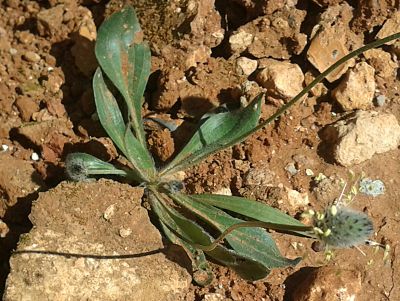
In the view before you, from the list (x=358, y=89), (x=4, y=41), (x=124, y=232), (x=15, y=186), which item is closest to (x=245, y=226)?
(x=124, y=232)

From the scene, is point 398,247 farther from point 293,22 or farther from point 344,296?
point 293,22

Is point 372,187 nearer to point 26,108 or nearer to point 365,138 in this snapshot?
point 365,138

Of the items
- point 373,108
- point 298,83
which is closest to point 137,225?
point 298,83

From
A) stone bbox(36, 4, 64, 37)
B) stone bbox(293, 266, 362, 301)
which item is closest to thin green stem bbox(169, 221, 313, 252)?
stone bbox(293, 266, 362, 301)

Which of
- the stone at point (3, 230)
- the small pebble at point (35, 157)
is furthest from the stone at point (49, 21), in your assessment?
the stone at point (3, 230)

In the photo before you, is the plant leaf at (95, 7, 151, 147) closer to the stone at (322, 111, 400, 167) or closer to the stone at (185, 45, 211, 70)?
the stone at (185, 45, 211, 70)

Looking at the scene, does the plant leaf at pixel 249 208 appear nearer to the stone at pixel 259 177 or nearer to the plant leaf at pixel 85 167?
the stone at pixel 259 177
